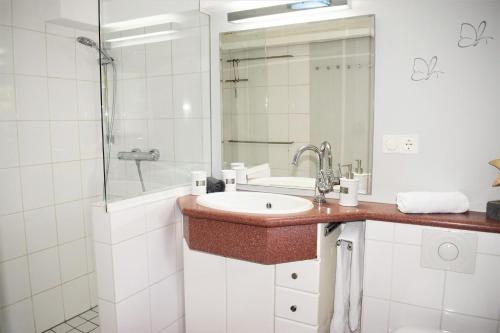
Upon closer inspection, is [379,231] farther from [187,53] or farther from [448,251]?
[187,53]

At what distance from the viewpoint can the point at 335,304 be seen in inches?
63.8

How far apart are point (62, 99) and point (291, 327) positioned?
1.82 metres

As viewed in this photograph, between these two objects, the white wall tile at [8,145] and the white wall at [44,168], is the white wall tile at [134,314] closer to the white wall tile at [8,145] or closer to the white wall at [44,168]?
the white wall at [44,168]

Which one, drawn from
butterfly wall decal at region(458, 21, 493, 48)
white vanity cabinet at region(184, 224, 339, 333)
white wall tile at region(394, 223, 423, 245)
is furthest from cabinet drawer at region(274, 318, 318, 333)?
butterfly wall decal at region(458, 21, 493, 48)

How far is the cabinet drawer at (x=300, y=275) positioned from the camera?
143 cm

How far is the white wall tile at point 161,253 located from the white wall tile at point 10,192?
2.90 feet

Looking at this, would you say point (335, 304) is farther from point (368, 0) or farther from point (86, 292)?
point (86, 292)

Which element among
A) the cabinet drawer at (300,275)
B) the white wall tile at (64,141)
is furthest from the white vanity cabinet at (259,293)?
the white wall tile at (64,141)

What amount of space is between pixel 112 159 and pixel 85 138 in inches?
31.9

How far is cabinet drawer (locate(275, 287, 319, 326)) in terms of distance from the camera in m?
1.44

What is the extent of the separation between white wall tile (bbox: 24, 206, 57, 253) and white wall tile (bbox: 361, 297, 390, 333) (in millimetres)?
1792

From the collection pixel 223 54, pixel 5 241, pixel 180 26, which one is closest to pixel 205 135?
pixel 223 54

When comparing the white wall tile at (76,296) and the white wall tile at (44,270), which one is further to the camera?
the white wall tile at (76,296)

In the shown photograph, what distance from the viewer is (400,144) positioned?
1596 millimetres
